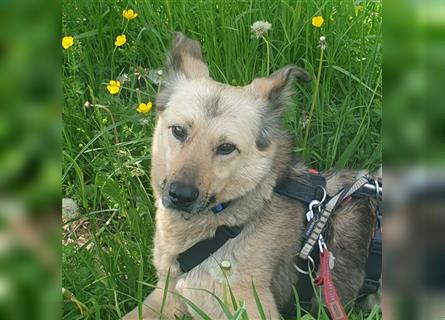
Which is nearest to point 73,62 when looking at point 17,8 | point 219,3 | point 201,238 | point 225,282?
point 219,3

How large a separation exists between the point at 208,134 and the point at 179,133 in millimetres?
136

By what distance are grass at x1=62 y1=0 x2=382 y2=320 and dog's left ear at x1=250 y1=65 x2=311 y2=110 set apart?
401 millimetres

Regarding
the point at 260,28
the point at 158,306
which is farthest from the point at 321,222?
the point at 260,28

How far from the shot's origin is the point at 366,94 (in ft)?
12.8

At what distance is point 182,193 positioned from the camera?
258 centimetres

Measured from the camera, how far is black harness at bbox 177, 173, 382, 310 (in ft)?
9.36

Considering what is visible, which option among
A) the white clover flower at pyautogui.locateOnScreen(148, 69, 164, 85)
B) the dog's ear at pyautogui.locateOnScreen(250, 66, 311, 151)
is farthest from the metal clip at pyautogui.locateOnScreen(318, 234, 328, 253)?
the white clover flower at pyautogui.locateOnScreen(148, 69, 164, 85)

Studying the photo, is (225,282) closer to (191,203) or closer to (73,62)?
(191,203)

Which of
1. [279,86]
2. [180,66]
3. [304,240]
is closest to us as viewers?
[304,240]

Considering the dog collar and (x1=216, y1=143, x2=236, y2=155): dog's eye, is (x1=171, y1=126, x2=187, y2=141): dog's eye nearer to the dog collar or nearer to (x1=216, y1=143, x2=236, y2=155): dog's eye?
(x1=216, y1=143, x2=236, y2=155): dog's eye

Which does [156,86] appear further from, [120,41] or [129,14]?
[129,14]

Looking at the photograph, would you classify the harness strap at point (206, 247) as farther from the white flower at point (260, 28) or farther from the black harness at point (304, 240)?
the white flower at point (260, 28)

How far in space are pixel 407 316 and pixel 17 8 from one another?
0.58 metres

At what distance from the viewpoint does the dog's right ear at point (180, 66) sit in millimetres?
3076
